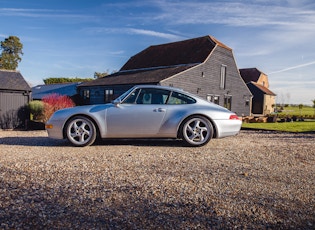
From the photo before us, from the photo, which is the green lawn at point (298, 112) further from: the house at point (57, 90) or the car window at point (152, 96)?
the house at point (57, 90)

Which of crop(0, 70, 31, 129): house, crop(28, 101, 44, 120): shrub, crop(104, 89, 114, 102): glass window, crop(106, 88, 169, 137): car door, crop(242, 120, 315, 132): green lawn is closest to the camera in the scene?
crop(106, 88, 169, 137): car door

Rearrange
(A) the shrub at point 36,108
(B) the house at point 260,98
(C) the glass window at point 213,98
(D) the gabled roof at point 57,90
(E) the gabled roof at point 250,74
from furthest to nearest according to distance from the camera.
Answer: (E) the gabled roof at point 250,74 → (B) the house at point 260,98 → (D) the gabled roof at point 57,90 → (C) the glass window at point 213,98 → (A) the shrub at point 36,108

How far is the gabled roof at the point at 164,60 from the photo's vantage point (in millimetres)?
22672

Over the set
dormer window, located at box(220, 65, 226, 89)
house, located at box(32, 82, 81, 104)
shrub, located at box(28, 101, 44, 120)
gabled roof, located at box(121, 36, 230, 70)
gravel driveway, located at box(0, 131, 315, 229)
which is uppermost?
gabled roof, located at box(121, 36, 230, 70)

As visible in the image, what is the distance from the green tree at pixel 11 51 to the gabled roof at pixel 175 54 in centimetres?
3130

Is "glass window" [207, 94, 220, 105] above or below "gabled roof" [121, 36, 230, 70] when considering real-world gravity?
below

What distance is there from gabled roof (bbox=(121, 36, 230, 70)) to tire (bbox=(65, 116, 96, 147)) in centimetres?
1868

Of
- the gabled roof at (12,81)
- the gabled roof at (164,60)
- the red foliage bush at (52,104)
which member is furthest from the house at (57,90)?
the gabled roof at (12,81)

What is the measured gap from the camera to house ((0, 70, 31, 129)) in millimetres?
12172

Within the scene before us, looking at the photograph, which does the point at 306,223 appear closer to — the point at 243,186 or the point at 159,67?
Result: the point at 243,186

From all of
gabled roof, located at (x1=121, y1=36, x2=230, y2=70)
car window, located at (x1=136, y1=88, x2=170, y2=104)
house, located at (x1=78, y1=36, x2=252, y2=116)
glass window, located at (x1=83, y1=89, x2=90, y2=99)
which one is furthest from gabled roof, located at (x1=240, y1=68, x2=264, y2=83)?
car window, located at (x1=136, y1=88, x2=170, y2=104)

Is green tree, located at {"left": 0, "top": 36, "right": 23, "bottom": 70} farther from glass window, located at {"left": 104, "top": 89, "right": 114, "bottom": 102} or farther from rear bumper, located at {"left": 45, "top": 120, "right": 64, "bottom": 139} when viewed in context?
rear bumper, located at {"left": 45, "top": 120, "right": 64, "bottom": 139}

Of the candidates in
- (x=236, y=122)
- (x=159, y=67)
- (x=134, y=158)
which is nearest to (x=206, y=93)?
(x=159, y=67)

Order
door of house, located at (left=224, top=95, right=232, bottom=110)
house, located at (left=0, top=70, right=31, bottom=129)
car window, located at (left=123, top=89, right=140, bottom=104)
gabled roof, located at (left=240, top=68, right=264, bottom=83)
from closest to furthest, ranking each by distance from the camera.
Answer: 1. car window, located at (left=123, top=89, right=140, bottom=104)
2. house, located at (left=0, top=70, right=31, bottom=129)
3. door of house, located at (left=224, top=95, right=232, bottom=110)
4. gabled roof, located at (left=240, top=68, right=264, bottom=83)
